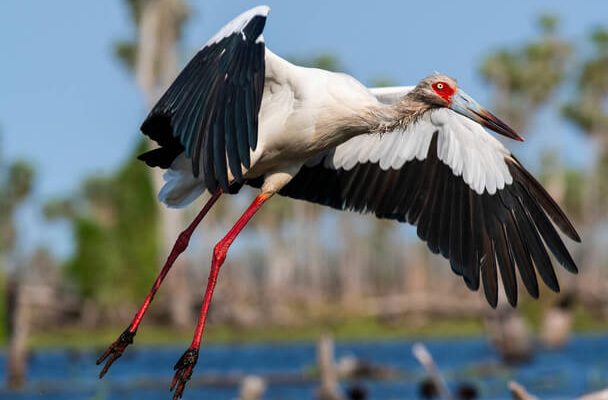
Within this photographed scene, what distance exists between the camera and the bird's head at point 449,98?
6.73 metres

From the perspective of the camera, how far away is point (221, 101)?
221 inches

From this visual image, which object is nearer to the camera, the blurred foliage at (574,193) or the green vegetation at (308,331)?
the green vegetation at (308,331)

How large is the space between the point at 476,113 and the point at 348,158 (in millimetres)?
1524

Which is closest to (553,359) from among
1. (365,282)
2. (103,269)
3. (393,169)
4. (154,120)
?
(393,169)

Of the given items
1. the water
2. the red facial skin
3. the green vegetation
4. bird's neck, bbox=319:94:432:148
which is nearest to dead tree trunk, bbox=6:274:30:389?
the water

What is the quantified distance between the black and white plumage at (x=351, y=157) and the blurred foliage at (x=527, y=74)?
41.2 meters

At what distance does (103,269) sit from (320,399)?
35.7 metres

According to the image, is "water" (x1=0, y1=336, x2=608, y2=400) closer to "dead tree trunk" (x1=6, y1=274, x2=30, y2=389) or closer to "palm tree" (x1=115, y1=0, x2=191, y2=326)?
"dead tree trunk" (x1=6, y1=274, x2=30, y2=389)

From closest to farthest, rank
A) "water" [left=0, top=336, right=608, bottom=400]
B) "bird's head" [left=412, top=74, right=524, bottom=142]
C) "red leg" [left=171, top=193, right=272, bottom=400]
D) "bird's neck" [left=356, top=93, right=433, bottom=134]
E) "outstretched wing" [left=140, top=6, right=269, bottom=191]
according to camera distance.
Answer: "outstretched wing" [left=140, top=6, right=269, bottom=191]
"red leg" [left=171, top=193, right=272, bottom=400]
"bird's neck" [left=356, top=93, right=433, bottom=134]
"bird's head" [left=412, top=74, right=524, bottom=142]
"water" [left=0, top=336, right=608, bottom=400]

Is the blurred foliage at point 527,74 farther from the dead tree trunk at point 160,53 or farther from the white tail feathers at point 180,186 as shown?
the white tail feathers at point 180,186

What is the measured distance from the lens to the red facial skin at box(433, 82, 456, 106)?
6754 mm

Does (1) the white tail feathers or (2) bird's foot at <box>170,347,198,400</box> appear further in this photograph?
(1) the white tail feathers

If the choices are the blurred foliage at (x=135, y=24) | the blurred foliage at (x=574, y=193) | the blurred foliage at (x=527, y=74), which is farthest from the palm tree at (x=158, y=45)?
the blurred foliage at (x=574, y=193)

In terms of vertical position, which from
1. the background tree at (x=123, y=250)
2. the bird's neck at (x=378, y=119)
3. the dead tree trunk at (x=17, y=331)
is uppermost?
the bird's neck at (x=378, y=119)
